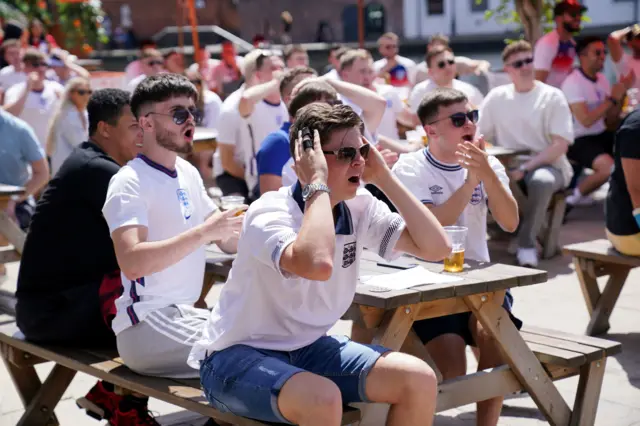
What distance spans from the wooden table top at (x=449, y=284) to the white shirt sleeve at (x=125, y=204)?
0.83 meters

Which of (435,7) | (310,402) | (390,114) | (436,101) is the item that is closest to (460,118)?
(436,101)

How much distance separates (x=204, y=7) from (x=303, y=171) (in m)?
35.5

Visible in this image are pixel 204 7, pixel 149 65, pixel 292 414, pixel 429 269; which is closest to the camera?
pixel 292 414

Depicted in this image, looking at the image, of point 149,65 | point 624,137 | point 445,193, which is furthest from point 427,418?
point 149,65

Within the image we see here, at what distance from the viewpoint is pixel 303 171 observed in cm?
313

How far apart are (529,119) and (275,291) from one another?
547 cm

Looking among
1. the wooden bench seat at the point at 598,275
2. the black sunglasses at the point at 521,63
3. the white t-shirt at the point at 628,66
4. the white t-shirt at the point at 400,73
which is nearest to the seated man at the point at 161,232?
the wooden bench seat at the point at 598,275

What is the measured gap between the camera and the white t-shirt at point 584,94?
959 cm

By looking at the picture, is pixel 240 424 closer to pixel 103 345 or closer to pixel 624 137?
pixel 103 345

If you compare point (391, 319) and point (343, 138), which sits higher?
point (343, 138)

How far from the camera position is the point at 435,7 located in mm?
34219

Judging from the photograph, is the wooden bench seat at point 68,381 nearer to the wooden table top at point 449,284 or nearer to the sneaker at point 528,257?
the wooden table top at point 449,284

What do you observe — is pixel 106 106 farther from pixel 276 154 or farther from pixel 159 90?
pixel 276 154

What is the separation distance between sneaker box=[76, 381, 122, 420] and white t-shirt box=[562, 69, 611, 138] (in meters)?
6.34
